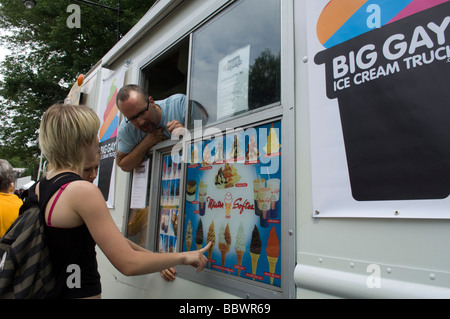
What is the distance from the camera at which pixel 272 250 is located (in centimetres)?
153

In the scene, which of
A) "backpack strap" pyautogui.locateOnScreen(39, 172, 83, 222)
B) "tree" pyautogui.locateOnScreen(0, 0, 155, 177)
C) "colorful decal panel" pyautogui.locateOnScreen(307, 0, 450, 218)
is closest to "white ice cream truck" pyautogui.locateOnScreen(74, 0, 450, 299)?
"colorful decal panel" pyautogui.locateOnScreen(307, 0, 450, 218)

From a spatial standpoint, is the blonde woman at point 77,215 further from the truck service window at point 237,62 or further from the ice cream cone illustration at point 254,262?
the truck service window at point 237,62

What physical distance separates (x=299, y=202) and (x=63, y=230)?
101 cm

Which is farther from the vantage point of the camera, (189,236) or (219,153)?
(189,236)

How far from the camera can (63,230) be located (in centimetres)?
126

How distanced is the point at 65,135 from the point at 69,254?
1.70ft

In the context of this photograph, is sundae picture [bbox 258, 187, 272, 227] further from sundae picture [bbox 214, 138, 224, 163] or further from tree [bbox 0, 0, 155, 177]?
tree [bbox 0, 0, 155, 177]

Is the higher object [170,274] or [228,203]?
[228,203]

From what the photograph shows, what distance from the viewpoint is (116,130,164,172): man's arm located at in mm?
2658

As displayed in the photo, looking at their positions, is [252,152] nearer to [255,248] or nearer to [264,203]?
[264,203]

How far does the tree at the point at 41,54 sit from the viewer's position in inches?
398

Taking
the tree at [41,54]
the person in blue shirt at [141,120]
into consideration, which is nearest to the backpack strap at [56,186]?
the person in blue shirt at [141,120]

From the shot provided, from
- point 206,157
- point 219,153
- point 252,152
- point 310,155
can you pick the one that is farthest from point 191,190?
point 310,155

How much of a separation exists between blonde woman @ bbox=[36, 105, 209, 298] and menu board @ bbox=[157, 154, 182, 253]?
82 cm
